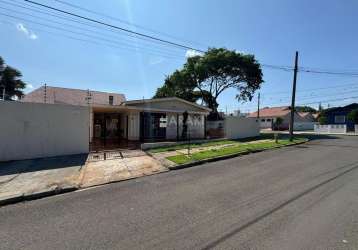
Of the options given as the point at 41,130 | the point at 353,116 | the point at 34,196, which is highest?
the point at 353,116

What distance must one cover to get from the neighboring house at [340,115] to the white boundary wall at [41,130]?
4542 centimetres

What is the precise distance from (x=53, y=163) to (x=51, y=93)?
47.3 feet

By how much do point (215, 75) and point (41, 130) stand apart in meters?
27.1

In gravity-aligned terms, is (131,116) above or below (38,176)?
above

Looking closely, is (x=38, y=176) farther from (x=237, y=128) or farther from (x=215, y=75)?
(x=215, y=75)

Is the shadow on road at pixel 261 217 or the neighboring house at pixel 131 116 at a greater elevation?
the neighboring house at pixel 131 116

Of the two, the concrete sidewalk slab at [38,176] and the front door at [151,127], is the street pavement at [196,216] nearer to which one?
the concrete sidewalk slab at [38,176]

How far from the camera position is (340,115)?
46.5 meters

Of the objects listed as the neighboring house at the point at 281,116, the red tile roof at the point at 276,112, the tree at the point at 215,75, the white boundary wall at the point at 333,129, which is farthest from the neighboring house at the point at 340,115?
the tree at the point at 215,75

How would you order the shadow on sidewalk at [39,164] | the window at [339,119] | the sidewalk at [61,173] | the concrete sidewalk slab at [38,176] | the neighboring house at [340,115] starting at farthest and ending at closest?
the window at [339,119] → the neighboring house at [340,115] → the shadow on sidewalk at [39,164] → the sidewalk at [61,173] → the concrete sidewalk slab at [38,176]

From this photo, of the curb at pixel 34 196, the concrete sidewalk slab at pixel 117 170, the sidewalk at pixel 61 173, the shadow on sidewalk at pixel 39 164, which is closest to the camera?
the curb at pixel 34 196

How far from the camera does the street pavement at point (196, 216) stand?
3.96 meters

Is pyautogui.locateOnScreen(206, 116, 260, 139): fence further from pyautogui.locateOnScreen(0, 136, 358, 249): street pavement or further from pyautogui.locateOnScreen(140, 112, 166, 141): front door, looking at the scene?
pyautogui.locateOnScreen(0, 136, 358, 249): street pavement

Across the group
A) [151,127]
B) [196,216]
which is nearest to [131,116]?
[151,127]
